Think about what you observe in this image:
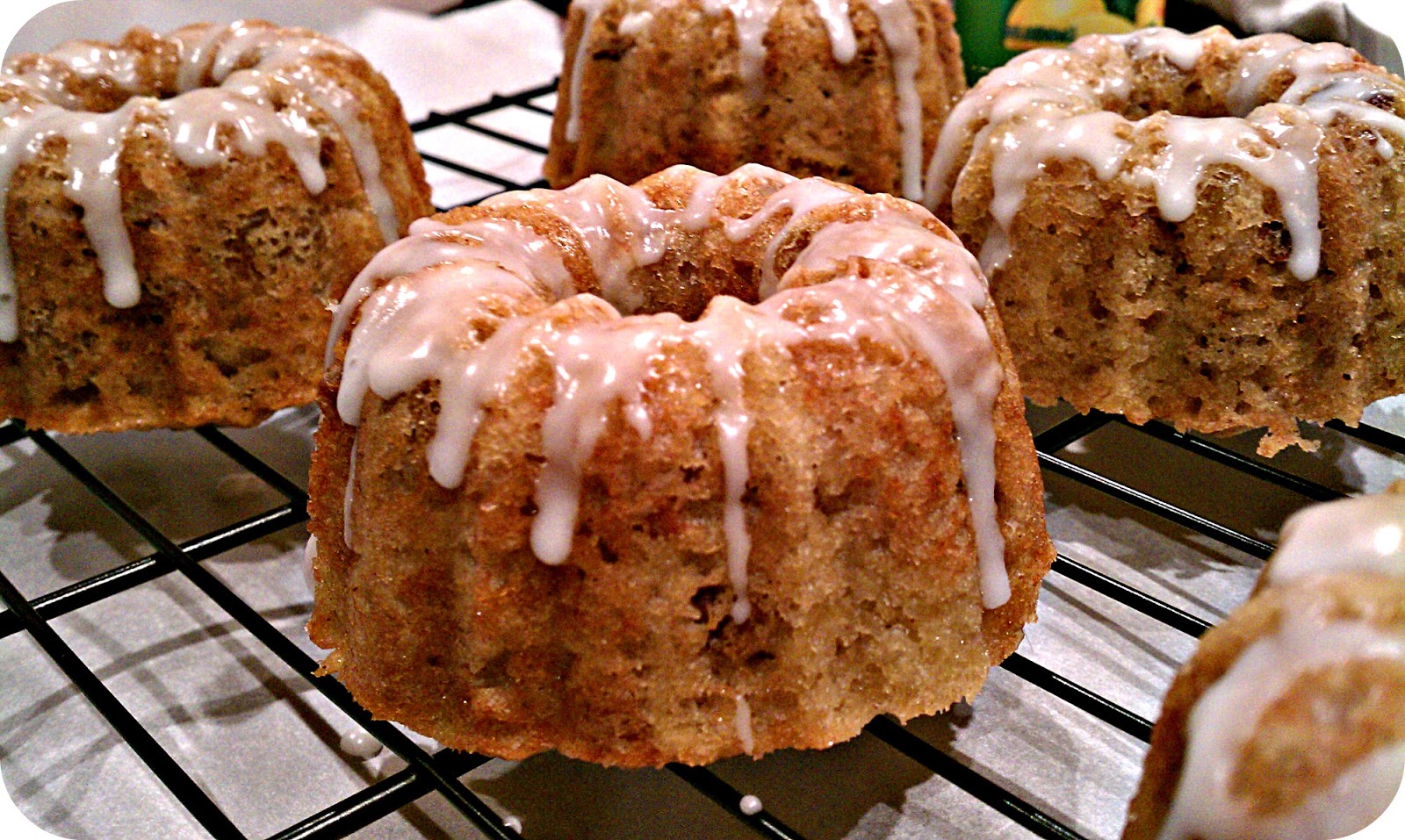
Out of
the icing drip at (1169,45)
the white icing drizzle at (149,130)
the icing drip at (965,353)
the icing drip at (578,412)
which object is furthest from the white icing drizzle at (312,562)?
the icing drip at (1169,45)

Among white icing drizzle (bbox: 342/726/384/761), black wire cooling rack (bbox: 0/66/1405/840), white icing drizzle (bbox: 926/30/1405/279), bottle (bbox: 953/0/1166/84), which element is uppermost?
white icing drizzle (bbox: 926/30/1405/279)

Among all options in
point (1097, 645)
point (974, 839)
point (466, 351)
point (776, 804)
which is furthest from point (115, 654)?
point (1097, 645)

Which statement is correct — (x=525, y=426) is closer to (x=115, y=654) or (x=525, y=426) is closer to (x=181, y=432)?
(x=115, y=654)

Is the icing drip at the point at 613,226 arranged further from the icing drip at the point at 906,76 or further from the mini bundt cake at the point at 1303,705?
the mini bundt cake at the point at 1303,705

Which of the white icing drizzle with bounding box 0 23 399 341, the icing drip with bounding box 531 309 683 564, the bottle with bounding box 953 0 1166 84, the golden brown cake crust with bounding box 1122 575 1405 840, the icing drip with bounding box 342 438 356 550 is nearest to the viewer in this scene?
the golden brown cake crust with bounding box 1122 575 1405 840

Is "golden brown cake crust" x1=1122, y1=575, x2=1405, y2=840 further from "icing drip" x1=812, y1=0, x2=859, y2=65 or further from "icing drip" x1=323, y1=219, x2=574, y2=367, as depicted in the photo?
"icing drip" x1=812, y1=0, x2=859, y2=65

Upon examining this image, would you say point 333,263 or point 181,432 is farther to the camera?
point 181,432

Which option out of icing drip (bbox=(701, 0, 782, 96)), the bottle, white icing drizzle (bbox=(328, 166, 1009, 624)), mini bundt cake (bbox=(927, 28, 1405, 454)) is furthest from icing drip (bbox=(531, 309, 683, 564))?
the bottle
